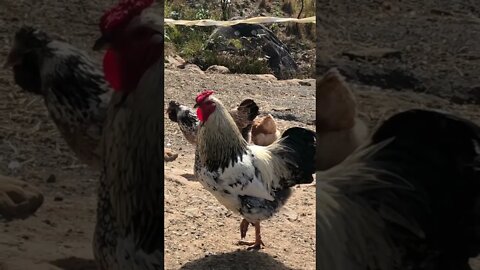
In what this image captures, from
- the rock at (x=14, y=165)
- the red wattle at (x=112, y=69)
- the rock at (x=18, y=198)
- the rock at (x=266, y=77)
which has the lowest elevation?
the rock at (x=266, y=77)

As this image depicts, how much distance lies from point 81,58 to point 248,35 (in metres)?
8.41

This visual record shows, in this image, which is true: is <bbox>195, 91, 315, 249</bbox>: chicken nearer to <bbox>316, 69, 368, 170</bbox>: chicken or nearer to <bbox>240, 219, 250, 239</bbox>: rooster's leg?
<bbox>240, 219, 250, 239</bbox>: rooster's leg

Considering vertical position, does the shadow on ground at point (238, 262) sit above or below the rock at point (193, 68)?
below

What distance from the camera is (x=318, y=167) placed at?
2.31 metres

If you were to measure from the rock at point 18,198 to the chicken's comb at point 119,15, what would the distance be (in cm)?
61

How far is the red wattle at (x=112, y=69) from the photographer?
2.23m

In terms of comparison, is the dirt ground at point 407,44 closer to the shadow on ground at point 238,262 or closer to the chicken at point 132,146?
the chicken at point 132,146

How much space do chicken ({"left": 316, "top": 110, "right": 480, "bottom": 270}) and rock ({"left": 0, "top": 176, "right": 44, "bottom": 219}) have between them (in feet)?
3.30

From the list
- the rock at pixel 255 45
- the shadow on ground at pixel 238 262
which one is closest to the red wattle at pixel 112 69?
the shadow on ground at pixel 238 262

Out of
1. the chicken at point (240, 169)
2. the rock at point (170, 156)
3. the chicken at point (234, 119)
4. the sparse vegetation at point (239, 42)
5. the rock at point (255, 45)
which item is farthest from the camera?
the rock at point (255, 45)

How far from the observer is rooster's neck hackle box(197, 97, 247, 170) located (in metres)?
4.22

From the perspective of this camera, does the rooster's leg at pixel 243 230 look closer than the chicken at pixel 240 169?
No

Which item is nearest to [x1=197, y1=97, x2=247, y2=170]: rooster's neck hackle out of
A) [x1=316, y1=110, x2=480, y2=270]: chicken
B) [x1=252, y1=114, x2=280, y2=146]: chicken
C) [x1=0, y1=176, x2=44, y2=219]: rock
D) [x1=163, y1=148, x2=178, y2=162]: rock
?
[x1=252, y1=114, x2=280, y2=146]: chicken

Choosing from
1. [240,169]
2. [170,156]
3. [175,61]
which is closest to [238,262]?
[240,169]
